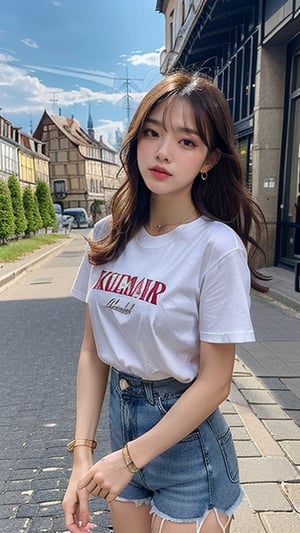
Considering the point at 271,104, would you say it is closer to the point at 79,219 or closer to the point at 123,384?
the point at 123,384

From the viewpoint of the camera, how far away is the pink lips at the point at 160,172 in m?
1.16

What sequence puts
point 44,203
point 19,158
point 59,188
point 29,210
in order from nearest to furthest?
point 29,210 → point 44,203 → point 19,158 → point 59,188

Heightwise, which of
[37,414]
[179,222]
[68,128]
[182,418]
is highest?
[68,128]

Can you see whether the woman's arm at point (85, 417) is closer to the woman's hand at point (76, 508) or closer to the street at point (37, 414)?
the woman's hand at point (76, 508)

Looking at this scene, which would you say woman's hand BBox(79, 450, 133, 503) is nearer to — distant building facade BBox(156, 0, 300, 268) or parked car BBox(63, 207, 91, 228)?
distant building facade BBox(156, 0, 300, 268)

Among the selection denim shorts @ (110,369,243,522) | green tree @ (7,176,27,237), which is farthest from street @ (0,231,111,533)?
green tree @ (7,176,27,237)

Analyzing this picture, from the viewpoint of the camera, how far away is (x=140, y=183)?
4.46 ft

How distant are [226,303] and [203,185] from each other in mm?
407

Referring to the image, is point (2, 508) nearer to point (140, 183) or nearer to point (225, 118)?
point (140, 183)

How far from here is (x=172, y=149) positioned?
114 centimetres

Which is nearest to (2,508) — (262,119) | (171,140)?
(171,140)

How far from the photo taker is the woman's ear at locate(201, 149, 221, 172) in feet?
3.90

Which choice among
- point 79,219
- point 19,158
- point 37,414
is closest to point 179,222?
point 37,414

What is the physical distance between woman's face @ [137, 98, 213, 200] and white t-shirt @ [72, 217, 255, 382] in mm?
136
